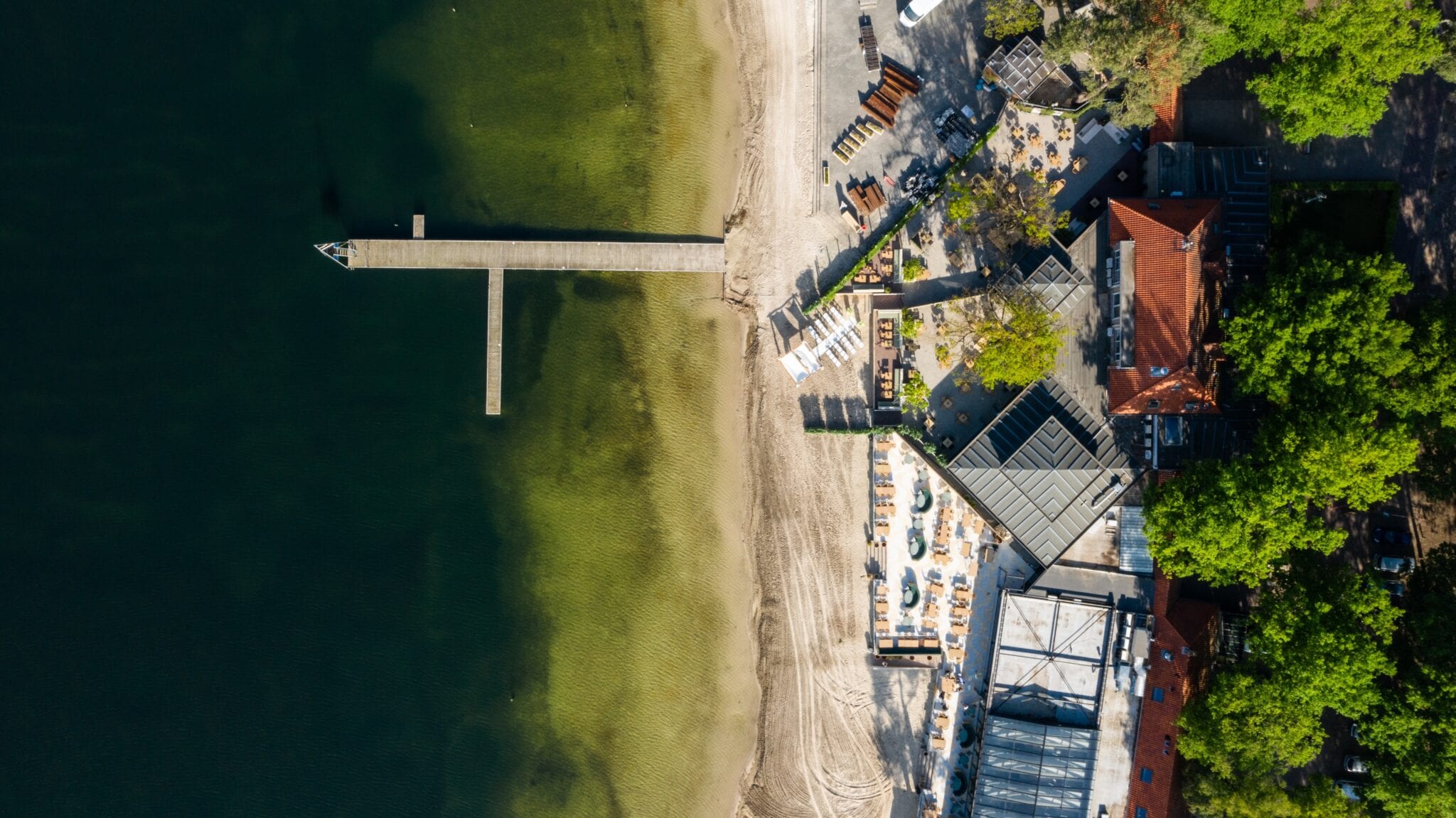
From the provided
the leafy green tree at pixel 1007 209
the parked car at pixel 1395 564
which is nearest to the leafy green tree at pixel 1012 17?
the leafy green tree at pixel 1007 209

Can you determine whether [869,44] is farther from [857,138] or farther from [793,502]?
[793,502]

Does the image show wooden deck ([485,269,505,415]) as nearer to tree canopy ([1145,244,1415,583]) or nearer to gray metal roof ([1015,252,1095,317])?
gray metal roof ([1015,252,1095,317])

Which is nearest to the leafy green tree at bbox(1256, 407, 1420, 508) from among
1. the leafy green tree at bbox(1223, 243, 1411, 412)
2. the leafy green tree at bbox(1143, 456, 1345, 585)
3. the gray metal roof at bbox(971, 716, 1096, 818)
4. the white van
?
the leafy green tree at bbox(1143, 456, 1345, 585)

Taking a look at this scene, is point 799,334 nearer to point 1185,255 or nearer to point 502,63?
point 1185,255

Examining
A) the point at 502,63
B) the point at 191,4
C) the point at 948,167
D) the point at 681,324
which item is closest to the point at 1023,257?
the point at 948,167

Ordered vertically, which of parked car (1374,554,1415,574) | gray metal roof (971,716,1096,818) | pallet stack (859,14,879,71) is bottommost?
gray metal roof (971,716,1096,818)

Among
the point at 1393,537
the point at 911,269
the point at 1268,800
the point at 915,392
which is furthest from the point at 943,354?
the point at 1268,800
